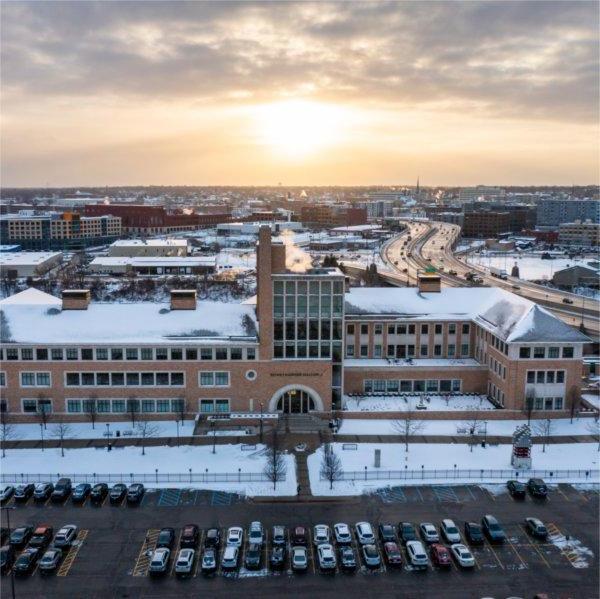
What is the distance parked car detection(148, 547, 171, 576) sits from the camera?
34.3m

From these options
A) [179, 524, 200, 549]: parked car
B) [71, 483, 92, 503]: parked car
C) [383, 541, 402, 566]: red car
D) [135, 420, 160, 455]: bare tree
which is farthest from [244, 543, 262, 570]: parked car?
[135, 420, 160, 455]: bare tree

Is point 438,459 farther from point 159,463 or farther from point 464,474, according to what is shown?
point 159,463

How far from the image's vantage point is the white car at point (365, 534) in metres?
37.1

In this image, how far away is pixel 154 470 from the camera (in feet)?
153

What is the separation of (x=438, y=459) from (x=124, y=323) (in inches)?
1172

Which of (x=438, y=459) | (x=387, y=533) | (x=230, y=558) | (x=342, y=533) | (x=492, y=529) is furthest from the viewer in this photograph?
(x=438, y=459)

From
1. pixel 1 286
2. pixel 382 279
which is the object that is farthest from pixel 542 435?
pixel 1 286

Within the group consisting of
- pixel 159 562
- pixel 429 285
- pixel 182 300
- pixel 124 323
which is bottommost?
pixel 159 562

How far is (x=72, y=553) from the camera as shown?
36438 mm

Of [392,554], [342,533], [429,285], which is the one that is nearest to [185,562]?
[342,533]

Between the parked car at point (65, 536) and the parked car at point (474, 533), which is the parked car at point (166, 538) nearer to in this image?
the parked car at point (65, 536)

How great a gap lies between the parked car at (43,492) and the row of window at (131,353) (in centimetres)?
1531

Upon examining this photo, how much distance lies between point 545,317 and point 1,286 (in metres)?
111

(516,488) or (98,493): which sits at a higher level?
(516,488)
